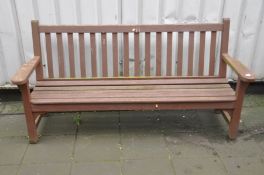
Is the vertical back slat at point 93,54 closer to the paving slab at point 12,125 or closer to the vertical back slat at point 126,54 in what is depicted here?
the vertical back slat at point 126,54

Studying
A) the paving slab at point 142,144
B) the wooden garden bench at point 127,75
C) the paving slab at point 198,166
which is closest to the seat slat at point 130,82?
the wooden garden bench at point 127,75

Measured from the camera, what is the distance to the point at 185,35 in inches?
155

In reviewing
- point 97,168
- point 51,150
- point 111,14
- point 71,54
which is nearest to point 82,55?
point 71,54

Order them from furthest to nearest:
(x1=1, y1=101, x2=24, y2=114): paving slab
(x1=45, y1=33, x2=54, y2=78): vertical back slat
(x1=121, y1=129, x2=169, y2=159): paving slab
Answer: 1. (x1=1, y1=101, x2=24, y2=114): paving slab
2. (x1=45, y1=33, x2=54, y2=78): vertical back slat
3. (x1=121, y1=129, x2=169, y2=159): paving slab

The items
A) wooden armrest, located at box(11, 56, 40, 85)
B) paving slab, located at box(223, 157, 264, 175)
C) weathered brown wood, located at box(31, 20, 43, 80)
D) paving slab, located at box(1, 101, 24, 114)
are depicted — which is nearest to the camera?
wooden armrest, located at box(11, 56, 40, 85)

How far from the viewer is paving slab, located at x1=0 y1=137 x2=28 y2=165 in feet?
10.5

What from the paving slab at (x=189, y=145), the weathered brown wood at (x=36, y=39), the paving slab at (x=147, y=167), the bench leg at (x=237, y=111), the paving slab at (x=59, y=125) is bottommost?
the paving slab at (x=147, y=167)

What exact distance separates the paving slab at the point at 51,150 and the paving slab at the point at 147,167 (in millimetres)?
589

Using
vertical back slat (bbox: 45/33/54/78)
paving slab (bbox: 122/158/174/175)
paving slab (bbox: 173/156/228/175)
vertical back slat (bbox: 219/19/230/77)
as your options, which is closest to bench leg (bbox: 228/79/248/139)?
paving slab (bbox: 173/156/228/175)

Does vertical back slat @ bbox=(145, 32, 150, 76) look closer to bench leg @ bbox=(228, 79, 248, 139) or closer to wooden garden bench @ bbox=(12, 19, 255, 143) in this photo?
wooden garden bench @ bbox=(12, 19, 255, 143)

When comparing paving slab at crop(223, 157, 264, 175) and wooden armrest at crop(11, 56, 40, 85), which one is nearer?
wooden armrest at crop(11, 56, 40, 85)

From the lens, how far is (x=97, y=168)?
121 inches

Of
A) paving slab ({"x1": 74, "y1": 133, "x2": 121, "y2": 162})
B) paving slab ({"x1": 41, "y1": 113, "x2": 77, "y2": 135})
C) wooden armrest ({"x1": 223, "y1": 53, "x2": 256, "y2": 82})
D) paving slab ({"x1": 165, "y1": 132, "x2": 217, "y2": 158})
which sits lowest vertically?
paving slab ({"x1": 165, "y1": 132, "x2": 217, "y2": 158})

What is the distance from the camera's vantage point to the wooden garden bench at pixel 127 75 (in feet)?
10.6
